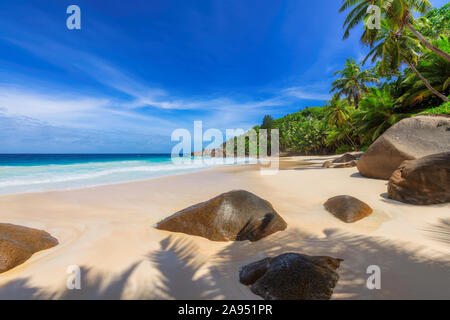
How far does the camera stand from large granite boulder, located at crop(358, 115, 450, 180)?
232 inches

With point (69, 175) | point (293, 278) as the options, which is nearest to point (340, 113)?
point (293, 278)

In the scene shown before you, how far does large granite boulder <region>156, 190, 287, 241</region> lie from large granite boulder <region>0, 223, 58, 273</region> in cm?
163

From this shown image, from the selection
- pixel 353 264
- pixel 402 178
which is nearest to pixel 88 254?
pixel 353 264

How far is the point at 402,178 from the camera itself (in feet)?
13.9

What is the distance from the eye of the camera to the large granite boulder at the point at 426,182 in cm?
371

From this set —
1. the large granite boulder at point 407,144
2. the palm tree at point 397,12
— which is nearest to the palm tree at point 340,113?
the palm tree at point 397,12

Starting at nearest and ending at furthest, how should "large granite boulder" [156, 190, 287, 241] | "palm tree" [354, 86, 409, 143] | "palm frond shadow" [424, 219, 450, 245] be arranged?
"palm frond shadow" [424, 219, 450, 245] < "large granite boulder" [156, 190, 287, 241] < "palm tree" [354, 86, 409, 143]

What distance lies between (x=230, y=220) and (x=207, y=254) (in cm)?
69

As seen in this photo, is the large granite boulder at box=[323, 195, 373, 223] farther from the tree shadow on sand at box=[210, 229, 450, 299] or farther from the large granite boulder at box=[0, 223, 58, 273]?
the large granite boulder at box=[0, 223, 58, 273]

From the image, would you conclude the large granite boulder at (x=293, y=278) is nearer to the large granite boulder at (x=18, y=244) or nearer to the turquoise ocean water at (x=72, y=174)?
the large granite boulder at (x=18, y=244)

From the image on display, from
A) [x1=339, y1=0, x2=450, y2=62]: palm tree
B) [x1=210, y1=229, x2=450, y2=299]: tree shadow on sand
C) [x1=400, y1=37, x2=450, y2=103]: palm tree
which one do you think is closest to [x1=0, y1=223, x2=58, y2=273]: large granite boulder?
[x1=210, y1=229, x2=450, y2=299]: tree shadow on sand

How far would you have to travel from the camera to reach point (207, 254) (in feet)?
8.31

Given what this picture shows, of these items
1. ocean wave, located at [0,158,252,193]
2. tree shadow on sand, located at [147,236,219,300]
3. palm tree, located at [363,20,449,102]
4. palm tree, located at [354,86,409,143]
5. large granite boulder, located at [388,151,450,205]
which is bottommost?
tree shadow on sand, located at [147,236,219,300]

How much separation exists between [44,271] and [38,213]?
322cm
